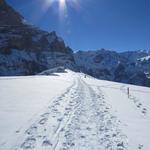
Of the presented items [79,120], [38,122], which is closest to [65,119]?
[79,120]

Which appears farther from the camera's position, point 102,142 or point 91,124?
point 91,124

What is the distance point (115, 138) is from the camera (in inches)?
369

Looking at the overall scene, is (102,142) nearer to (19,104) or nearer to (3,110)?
(3,110)

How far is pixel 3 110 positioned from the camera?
42.0 ft

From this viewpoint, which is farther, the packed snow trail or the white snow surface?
the white snow surface

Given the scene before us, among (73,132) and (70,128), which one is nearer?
(73,132)

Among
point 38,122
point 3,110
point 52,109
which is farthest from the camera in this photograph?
point 52,109

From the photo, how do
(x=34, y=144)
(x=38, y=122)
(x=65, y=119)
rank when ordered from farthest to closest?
(x=65, y=119) < (x=38, y=122) < (x=34, y=144)

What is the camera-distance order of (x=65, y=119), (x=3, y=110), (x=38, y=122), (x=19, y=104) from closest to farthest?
Result: 1. (x=38, y=122)
2. (x=65, y=119)
3. (x=3, y=110)
4. (x=19, y=104)

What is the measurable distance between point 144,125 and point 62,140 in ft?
15.9

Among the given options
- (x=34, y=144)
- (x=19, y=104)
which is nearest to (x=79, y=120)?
(x=34, y=144)

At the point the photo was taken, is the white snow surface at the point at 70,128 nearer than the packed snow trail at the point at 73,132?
No

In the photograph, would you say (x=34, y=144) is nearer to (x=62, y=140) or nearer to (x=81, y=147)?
(x=62, y=140)

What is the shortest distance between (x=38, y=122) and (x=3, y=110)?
2.92 metres
